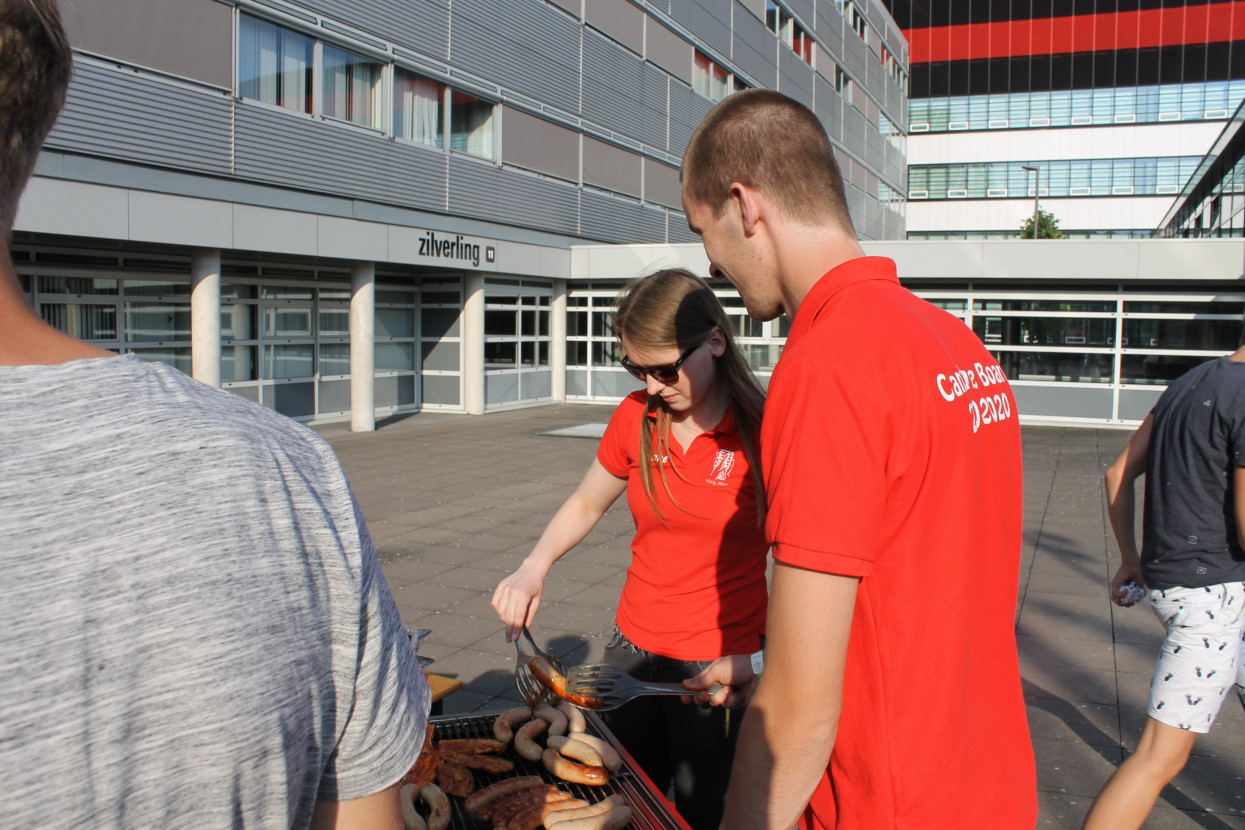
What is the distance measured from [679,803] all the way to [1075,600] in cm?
526

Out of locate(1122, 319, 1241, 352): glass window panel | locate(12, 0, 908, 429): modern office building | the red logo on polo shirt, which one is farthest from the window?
the red logo on polo shirt

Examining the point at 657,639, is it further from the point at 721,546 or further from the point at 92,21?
the point at 92,21

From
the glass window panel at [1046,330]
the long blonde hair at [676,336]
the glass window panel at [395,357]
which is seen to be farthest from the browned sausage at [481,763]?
the glass window panel at [1046,330]

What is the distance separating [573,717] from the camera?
239 cm

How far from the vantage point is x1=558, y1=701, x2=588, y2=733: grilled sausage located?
7.77 feet

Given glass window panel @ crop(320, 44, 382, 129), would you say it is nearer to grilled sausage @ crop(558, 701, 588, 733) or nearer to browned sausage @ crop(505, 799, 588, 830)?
grilled sausage @ crop(558, 701, 588, 733)

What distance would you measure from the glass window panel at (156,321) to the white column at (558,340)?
9.22m

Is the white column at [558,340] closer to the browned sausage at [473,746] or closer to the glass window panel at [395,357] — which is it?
the glass window panel at [395,357]

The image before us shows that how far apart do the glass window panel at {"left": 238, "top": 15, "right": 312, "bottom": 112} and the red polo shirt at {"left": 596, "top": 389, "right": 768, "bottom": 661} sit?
13276 mm

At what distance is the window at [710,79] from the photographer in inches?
1045

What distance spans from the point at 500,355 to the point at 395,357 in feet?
7.68

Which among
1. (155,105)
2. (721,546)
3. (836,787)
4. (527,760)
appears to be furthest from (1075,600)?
(155,105)

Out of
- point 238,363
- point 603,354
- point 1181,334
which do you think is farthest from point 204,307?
point 1181,334

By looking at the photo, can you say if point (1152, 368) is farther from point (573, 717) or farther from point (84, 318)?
point (573, 717)
